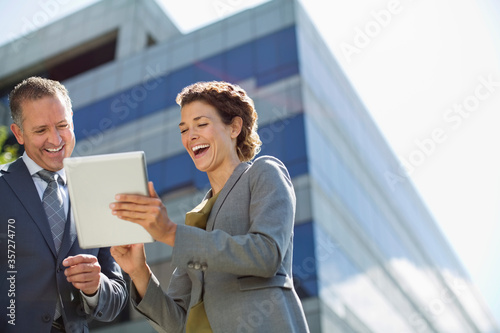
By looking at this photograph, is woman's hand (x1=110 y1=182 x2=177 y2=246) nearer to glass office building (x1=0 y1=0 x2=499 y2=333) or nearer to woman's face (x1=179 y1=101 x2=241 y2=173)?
woman's face (x1=179 y1=101 x2=241 y2=173)

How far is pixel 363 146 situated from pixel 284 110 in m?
9.38

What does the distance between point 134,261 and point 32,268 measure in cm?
56

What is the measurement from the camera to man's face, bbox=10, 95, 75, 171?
9.02 feet

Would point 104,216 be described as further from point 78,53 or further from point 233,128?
point 78,53

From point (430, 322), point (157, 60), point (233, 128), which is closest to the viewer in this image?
point (233, 128)

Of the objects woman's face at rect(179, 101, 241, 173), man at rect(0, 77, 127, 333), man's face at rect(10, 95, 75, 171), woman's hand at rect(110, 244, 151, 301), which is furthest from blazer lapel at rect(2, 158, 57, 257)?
woman's face at rect(179, 101, 241, 173)

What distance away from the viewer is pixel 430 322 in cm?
3186

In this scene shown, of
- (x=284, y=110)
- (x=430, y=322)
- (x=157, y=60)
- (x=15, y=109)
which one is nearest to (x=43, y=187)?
(x=15, y=109)

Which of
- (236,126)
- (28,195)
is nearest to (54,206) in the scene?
(28,195)

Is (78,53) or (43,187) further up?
(78,53)

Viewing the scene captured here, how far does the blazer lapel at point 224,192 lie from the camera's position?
2.32m

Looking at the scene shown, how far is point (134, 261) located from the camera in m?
2.29

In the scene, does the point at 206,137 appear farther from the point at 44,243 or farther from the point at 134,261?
the point at 44,243

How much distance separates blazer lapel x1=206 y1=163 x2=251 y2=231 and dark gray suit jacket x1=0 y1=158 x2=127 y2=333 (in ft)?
2.35
